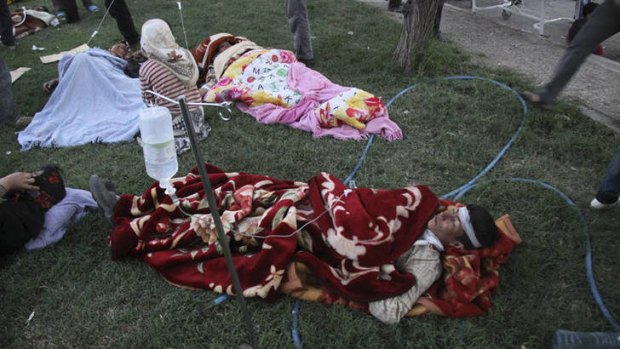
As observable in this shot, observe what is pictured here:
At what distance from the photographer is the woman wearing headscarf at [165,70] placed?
369cm

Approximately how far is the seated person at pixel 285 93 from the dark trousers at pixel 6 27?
3.63 metres

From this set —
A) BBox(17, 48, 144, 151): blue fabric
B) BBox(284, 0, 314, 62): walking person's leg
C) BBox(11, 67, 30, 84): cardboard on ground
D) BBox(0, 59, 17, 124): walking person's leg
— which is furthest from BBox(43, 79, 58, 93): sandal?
BBox(284, 0, 314, 62): walking person's leg

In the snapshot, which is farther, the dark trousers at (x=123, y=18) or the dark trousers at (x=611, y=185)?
the dark trousers at (x=123, y=18)

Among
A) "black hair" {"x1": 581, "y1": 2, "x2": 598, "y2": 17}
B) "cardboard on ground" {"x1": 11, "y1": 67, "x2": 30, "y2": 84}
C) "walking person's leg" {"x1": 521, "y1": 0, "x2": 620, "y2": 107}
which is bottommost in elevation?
"cardboard on ground" {"x1": 11, "y1": 67, "x2": 30, "y2": 84}

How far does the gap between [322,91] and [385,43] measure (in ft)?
6.13

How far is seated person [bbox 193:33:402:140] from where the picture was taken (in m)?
3.95

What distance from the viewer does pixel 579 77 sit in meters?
4.61

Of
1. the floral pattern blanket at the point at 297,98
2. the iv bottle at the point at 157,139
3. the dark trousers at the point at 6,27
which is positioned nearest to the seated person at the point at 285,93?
the floral pattern blanket at the point at 297,98

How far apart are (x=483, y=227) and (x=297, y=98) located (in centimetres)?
255

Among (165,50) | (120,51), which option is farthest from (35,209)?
(120,51)

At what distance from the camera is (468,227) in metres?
2.38

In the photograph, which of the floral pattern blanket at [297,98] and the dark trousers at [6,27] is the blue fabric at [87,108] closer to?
the floral pattern blanket at [297,98]

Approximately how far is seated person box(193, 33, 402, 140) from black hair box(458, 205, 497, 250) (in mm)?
1578

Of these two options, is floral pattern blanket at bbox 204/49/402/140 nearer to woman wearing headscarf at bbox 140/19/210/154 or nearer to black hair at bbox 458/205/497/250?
woman wearing headscarf at bbox 140/19/210/154
